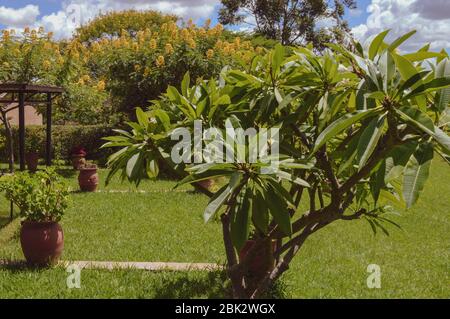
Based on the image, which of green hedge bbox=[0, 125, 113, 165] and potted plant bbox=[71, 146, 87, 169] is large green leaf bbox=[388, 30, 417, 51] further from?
green hedge bbox=[0, 125, 113, 165]

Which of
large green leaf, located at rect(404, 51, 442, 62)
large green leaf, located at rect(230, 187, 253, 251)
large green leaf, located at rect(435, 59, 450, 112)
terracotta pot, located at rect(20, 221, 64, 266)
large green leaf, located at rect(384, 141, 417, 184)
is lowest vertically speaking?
terracotta pot, located at rect(20, 221, 64, 266)

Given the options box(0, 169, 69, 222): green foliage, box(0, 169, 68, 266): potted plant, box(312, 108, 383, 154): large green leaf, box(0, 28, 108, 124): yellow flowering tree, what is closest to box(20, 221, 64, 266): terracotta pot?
box(0, 169, 68, 266): potted plant

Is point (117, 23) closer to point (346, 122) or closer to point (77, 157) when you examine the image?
point (77, 157)

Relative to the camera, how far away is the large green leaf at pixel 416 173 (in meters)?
2.16

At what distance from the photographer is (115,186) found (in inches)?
481

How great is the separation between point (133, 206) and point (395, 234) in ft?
15.2

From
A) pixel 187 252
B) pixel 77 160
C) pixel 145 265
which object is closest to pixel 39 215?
pixel 145 265

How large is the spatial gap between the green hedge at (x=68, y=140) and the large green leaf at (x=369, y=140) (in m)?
15.1

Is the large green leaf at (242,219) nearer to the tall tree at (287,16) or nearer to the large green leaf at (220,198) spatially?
the large green leaf at (220,198)

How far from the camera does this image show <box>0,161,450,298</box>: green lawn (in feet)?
16.4

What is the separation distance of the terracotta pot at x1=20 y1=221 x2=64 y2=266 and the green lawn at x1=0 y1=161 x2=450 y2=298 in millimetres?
204

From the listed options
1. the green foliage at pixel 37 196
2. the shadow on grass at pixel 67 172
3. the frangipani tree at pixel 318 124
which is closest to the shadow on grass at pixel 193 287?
the frangipani tree at pixel 318 124

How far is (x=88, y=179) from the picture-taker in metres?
11.3

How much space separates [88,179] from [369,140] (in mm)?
9787
